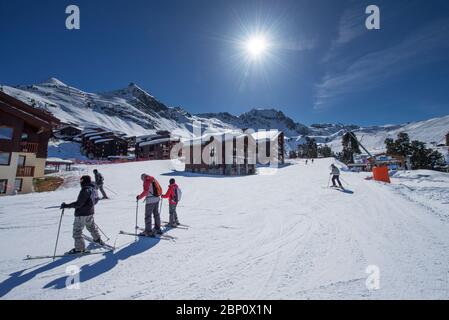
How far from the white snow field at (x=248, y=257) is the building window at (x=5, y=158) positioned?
33.7 feet

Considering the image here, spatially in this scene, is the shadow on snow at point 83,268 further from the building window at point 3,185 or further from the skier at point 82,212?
the building window at point 3,185

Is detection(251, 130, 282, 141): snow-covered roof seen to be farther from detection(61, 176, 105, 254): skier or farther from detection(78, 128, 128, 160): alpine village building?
detection(61, 176, 105, 254): skier

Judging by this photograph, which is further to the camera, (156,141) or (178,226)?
(156,141)

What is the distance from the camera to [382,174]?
74.1 feet

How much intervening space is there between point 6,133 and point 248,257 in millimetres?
24402

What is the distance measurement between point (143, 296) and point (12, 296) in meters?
2.37

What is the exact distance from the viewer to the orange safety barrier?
73.0 ft

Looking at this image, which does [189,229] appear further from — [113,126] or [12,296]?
[113,126]

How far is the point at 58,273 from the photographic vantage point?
16.8ft

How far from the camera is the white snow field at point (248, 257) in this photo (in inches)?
177

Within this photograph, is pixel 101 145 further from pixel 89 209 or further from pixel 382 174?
pixel 89 209

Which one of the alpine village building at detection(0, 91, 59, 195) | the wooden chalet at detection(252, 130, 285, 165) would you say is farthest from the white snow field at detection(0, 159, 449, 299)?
the wooden chalet at detection(252, 130, 285, 165)

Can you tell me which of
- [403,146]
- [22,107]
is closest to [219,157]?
[22,107]

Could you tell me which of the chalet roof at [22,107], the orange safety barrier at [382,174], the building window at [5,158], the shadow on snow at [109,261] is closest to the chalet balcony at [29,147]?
the chalet roof at [22,107]
